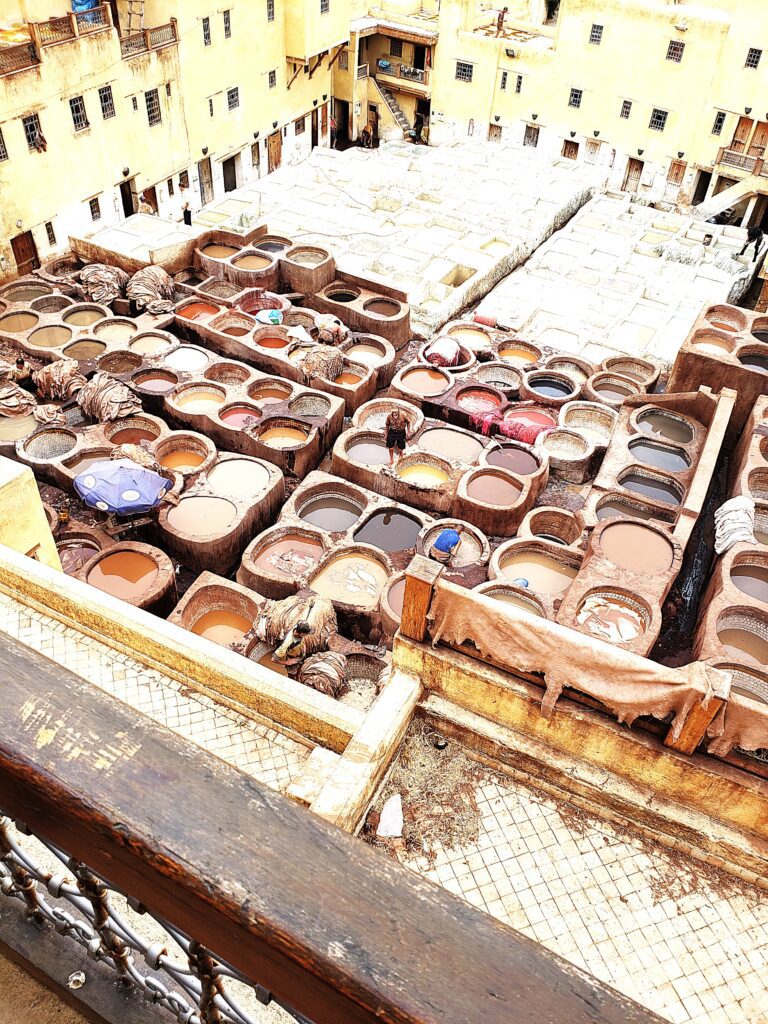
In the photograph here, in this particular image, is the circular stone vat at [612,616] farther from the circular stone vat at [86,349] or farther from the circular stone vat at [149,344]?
the circular stone vat at [86,349]

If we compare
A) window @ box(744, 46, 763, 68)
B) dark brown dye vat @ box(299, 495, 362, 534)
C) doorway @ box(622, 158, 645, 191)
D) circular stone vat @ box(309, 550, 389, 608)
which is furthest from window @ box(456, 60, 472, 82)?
circular stone vat @ box(309, 550, 389, 608)

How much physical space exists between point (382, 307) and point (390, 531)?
898cm

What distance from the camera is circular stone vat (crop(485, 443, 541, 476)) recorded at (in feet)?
56.9

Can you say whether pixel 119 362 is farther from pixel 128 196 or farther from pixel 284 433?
pixel 128 196

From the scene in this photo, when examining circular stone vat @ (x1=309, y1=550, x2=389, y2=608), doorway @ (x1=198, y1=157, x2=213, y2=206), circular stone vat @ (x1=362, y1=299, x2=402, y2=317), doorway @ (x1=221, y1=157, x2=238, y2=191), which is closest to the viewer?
circular stone vat @ (x1=309, y1=550, x2=389, y2=608)

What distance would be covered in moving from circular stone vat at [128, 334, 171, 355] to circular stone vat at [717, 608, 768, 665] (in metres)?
14.3

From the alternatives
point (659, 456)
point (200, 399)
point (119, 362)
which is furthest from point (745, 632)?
point (119, 362)

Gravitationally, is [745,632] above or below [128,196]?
above

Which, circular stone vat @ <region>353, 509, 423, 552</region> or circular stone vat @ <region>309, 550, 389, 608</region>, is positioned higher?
circular stone vat @ <region>309, 550, 389, 608</region>

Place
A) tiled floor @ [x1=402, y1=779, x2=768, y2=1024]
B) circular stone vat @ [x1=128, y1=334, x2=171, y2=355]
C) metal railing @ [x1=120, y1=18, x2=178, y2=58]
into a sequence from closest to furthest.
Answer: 1. tiled floor @ [x1=402, y1=779, x2=768, y2=1024]
2. circular stone vat @ [x1=128, y1=334, x2=171, y2=355]
3. metal railing @ [x1=120, y1=18, x2=178, y2=58]

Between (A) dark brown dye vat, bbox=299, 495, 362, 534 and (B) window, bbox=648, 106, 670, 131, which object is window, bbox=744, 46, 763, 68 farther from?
(A) dark brown dye vat, bbox=299, 495, 362, 534

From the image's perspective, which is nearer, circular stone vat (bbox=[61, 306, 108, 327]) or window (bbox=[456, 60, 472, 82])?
circular stone vat (bbox=[61, 306, 108, 327])

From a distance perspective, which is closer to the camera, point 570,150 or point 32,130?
point 32,130

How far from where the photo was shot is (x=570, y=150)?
35.8 meters
